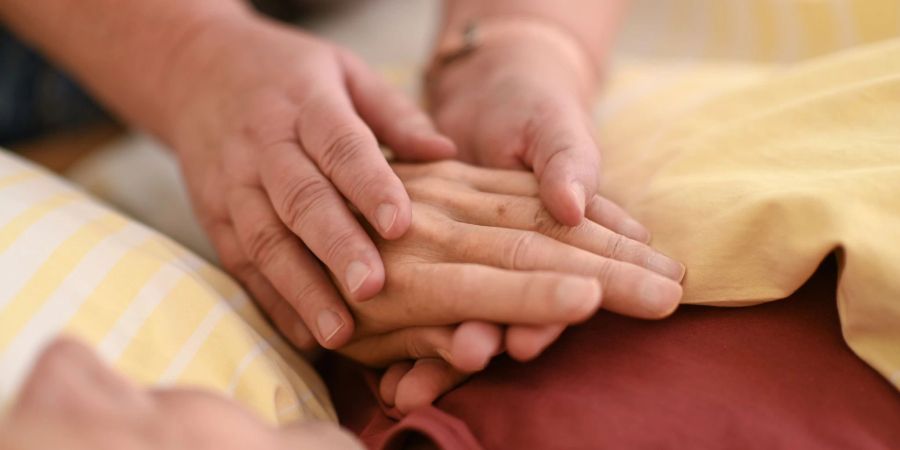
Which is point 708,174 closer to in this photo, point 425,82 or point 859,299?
point 859,299

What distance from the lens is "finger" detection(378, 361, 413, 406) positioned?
1.80 feet

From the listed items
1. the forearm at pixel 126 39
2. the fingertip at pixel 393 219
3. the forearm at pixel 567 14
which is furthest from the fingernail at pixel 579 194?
the forearm at pixel 126 39

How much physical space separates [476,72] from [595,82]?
0.14 m

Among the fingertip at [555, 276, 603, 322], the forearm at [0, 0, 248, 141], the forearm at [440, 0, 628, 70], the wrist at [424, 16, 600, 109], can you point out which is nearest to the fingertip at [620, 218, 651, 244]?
the fingertip at [555, 276, 603, 322]

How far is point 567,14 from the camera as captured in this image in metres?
0.83

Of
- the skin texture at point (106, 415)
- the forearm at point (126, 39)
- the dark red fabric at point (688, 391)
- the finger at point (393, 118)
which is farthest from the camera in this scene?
the forearm at point (126, 39)

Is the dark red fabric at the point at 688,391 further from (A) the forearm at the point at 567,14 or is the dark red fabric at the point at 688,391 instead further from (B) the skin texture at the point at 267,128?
(A) the forearm at the point at 567,14

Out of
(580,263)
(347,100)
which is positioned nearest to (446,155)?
(347,100)

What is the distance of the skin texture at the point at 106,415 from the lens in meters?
0.34

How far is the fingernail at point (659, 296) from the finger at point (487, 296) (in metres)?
0.04

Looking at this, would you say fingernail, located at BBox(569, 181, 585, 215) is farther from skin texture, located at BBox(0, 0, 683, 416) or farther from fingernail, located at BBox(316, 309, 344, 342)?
fingernail, located at BBox(316, 309, 344, 342)

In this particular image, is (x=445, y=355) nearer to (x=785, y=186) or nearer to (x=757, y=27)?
(x=785, y=186)

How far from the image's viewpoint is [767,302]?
516 mm

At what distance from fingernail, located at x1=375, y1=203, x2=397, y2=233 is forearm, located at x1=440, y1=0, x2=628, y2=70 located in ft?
1.19
